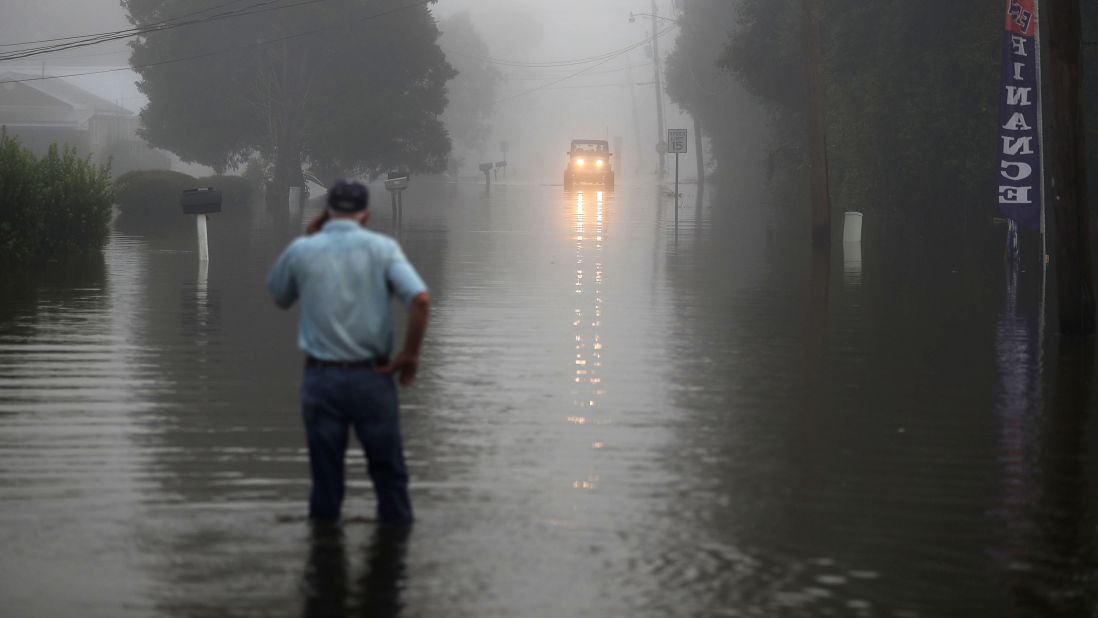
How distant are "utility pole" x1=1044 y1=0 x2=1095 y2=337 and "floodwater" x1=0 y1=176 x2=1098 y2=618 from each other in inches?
18.4

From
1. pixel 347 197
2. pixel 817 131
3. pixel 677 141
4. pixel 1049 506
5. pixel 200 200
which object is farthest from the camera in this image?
pixel 677 141

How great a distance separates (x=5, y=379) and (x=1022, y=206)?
47.7 feet

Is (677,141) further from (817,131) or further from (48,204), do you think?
(48,204)

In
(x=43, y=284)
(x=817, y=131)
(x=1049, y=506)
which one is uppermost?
(x=817, y=131)

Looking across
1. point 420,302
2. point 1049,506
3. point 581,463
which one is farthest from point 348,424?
point 1049,506

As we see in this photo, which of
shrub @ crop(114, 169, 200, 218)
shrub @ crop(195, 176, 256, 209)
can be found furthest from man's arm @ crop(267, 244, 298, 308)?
shrub @ crop(195, 176, 256, 209)

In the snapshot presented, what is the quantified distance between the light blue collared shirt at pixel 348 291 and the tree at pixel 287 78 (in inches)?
2184

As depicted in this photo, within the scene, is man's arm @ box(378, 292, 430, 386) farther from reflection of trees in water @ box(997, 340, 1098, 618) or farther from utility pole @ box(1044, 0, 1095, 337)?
utility pole @ box(1044, 0, 1095, 337)

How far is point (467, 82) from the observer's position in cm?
13188

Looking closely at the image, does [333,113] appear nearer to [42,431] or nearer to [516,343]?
[516,343]

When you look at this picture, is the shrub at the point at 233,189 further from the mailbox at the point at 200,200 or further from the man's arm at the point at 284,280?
the man's arm at the point at 284,280

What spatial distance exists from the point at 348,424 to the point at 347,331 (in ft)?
1.48

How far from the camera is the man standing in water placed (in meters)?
7.56

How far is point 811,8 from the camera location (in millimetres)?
30391
